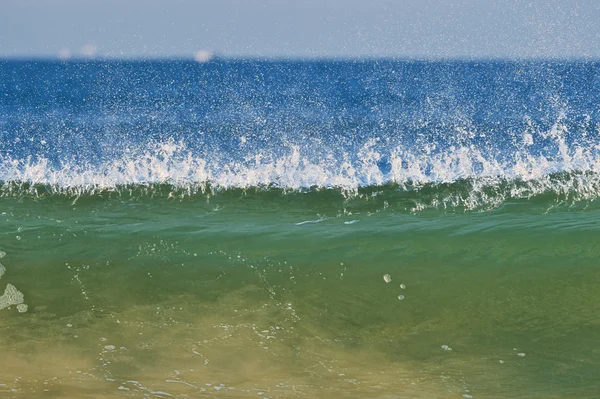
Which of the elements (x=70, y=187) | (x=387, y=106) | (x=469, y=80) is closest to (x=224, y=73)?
(x=469, y=80)

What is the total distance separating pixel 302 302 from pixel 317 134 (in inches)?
394

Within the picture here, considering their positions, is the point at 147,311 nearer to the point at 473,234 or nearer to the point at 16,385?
the point at 16,385

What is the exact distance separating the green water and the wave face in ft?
2.29

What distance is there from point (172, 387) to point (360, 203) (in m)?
2.88

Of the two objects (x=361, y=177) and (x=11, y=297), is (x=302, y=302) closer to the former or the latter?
(x=11, y=297)

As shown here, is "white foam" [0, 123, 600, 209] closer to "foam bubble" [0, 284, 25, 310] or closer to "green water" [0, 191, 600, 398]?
"green water" [0, 191, 600, 398]

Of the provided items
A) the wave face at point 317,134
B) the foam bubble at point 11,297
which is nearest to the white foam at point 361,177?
the wave face at point 317,134

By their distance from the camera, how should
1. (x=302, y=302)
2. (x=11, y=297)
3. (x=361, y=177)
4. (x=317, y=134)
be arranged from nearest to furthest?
(x=302, y=302)
(x=11, y=297)
(x=361, y=177)
(x=317, y=134)

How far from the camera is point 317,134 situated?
45.9 feet

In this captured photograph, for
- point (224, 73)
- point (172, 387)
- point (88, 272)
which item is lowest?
point (172, 387)

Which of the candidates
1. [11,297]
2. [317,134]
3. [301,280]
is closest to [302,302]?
[301,280]

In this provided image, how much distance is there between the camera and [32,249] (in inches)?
195

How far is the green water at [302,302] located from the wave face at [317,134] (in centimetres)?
70

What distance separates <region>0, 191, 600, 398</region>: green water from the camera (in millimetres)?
3434
